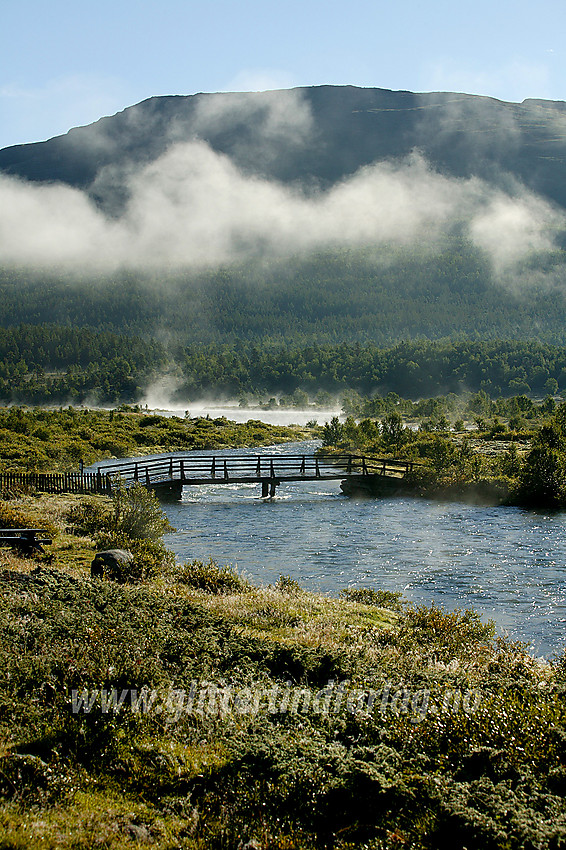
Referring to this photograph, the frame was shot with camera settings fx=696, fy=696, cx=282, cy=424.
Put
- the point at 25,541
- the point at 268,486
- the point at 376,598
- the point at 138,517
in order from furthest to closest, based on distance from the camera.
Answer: the point at 268,486 → the point at 138,517 → the point at 25,541 → the point at 376,598

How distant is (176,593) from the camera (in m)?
17.8

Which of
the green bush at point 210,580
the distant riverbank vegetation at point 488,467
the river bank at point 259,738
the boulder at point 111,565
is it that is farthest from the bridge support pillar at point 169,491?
the river bank at point 259,738

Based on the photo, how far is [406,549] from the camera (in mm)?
33531

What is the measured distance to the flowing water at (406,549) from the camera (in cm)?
2372

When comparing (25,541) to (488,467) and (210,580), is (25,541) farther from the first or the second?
(488,467)

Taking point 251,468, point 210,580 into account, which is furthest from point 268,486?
point 210,580

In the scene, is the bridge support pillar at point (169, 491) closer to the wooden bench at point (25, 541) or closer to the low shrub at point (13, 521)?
the low shrub at point (13, 521)

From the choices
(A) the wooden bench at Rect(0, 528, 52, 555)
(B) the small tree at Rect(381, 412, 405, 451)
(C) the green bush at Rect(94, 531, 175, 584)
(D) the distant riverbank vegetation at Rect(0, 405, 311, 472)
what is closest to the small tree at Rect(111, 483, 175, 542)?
(C) the green bush at Rect(94, 531, 175, 584)

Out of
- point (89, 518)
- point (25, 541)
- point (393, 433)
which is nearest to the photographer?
point (25, 541)

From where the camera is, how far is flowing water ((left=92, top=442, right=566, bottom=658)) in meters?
23.7

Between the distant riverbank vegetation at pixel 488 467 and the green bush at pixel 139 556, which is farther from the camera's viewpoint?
the distant riverbank vegetation at pixel 488 467

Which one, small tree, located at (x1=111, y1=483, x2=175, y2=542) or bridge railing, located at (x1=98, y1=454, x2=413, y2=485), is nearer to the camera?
small tree, located at (x1=111, y1=483, x2=175, y2=542)

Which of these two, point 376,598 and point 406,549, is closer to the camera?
point 376,598

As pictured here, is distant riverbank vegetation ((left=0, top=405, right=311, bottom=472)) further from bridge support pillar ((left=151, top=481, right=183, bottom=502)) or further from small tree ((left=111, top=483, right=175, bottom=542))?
small tree ((left=111, top=483, right=175, bottom=542))
